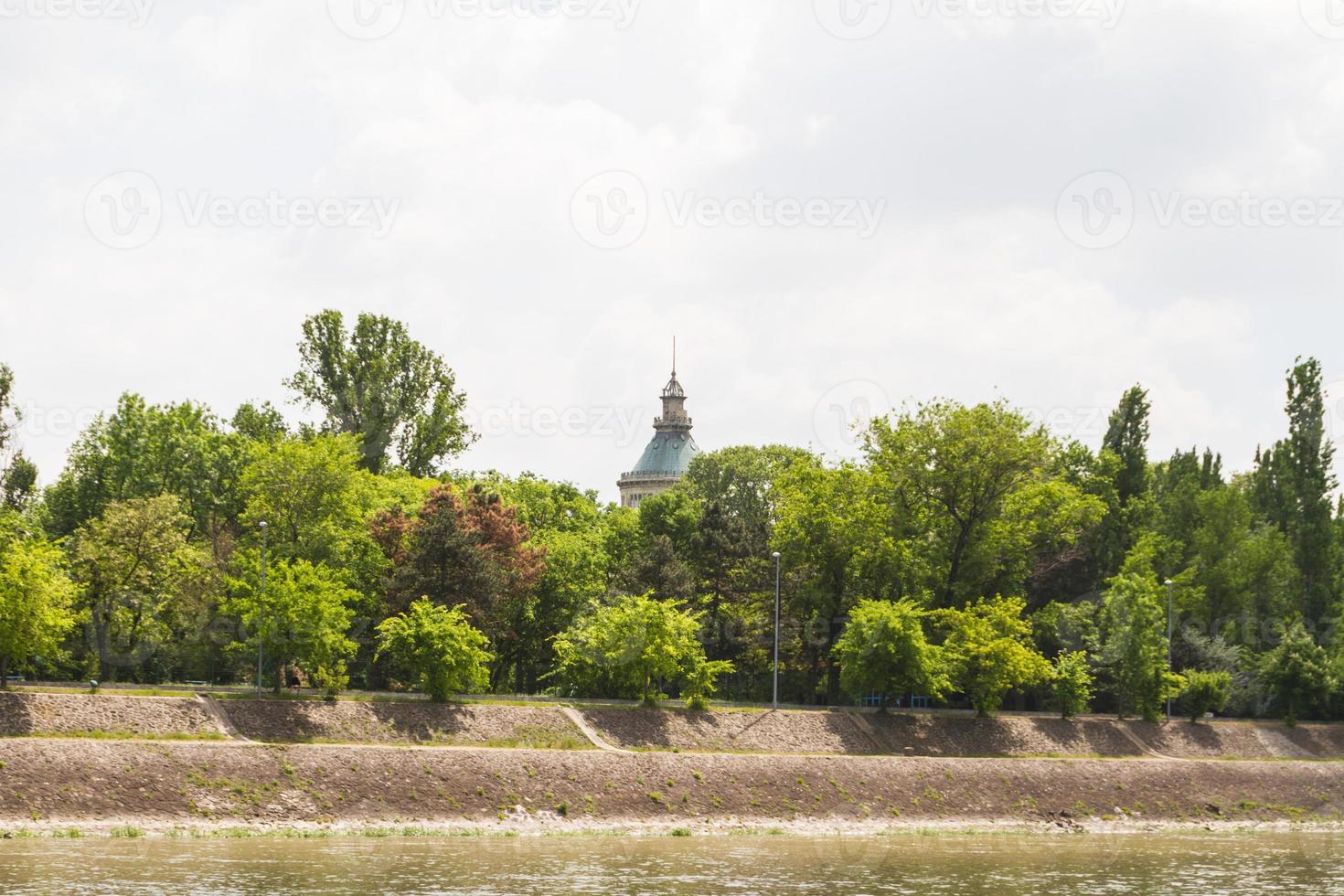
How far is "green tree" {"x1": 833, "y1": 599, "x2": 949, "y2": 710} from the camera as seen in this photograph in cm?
7669

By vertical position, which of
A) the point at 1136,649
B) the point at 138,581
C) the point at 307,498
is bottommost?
the point at 1136,649

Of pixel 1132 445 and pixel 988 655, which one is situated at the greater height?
pixel 1132 445

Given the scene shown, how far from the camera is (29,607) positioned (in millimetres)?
59469

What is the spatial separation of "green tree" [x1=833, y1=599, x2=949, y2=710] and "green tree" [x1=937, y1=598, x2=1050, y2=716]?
2649 millimetres

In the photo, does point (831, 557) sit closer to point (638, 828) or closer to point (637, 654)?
point (637, 654)

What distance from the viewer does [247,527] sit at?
85812 millimetres

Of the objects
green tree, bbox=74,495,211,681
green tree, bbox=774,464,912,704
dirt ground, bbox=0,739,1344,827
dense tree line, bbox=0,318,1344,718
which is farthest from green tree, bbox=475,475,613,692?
dirt ground, bbox=0,739,1344,827

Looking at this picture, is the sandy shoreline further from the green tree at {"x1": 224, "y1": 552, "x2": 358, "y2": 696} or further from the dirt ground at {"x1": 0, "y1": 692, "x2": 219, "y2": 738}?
the green tree at {"x1": 224, "y1": 552, "x2": 358, "y2": 696}

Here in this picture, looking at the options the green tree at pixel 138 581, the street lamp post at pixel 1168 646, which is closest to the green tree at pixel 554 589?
the green tree at pixel 138 581

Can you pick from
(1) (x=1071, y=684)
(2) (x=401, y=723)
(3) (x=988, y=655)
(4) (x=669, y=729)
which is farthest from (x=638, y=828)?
(1) (x=1071, y=684)

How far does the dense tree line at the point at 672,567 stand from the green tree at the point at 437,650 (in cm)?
14

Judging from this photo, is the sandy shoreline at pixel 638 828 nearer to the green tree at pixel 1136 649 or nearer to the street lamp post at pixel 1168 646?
the green tree at pixel 1136 649

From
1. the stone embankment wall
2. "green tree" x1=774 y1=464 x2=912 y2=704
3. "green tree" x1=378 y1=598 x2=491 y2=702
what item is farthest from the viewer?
"green tree" x1=774 y1=464 x2=912 y2=704

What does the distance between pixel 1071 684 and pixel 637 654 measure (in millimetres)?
27056
